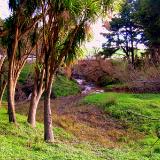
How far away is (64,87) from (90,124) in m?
15.0

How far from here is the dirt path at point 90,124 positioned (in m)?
19.5

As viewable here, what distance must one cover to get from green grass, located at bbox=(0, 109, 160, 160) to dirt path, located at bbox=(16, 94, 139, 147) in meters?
1.13

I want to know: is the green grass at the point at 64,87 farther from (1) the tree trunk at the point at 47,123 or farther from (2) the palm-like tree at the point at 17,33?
(1) the tree trunk at the point at 47,123

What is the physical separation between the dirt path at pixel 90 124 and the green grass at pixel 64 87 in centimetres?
872

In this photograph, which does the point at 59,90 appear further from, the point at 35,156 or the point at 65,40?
the point at 35,156

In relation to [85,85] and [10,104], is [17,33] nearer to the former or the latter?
[10,104]

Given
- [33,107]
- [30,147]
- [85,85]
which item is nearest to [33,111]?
[33,107]

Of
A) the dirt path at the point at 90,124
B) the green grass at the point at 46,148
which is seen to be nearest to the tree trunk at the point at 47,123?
the green grass at the point at 46,148

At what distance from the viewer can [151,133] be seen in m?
20.8

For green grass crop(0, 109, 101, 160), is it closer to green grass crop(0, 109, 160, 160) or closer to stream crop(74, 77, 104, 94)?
green grass crop(0, 109, 160, 160)

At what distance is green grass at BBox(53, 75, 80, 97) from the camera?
35.3 metres

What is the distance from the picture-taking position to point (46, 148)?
14258 mm

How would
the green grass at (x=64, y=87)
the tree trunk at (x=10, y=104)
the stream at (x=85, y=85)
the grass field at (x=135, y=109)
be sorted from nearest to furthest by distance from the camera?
1. the tree trunk at (x=10, y=104)
2. the grass field at (x=135, y=109)
3. the green grass at (x=64, y=87)
4. the stream at (x=85, y=85)

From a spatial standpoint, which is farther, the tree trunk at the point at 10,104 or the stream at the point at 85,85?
the stream at the point at 85,85
